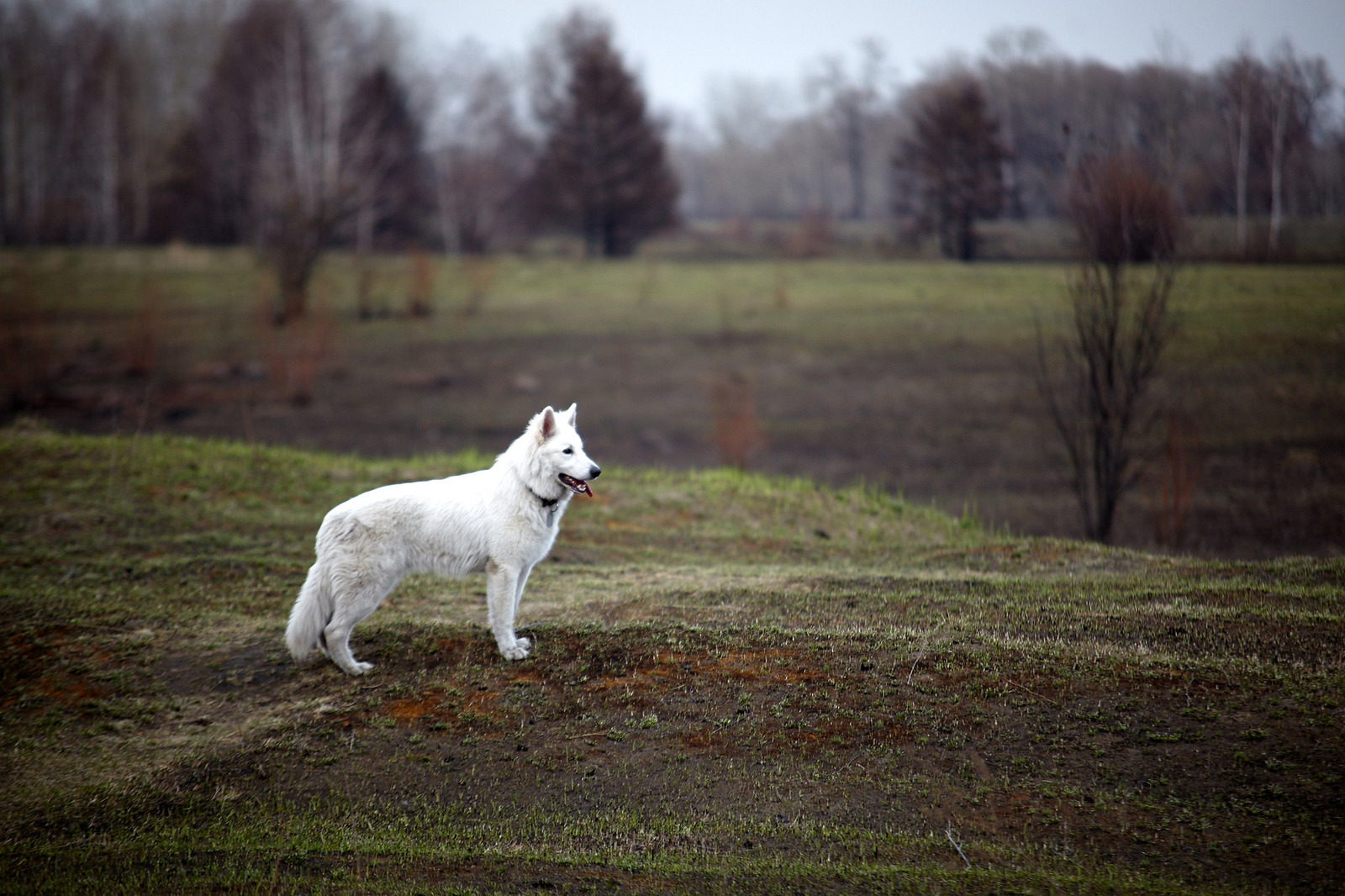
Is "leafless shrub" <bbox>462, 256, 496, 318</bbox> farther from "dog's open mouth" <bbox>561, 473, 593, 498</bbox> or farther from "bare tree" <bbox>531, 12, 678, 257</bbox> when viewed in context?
"dog's open mouth" <bbox>561, 473, 593, 498</bbox>

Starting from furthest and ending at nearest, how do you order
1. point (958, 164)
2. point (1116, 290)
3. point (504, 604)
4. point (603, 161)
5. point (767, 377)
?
point (603, 161), point (958, 164), point (767, 377), point (1116, 290), point (504, 604)

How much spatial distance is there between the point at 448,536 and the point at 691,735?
2.17 m

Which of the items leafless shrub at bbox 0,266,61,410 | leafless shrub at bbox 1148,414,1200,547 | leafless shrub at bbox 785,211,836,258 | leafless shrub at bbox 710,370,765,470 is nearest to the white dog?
leafless shrub at bbox 1148,414,1200,547

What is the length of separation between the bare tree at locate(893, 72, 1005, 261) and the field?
1.65 metres

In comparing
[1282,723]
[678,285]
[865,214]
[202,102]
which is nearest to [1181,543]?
[1282,723]

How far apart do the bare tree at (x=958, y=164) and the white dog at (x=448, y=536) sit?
885 inches

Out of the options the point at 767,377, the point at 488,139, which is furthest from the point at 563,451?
the point at 488,139

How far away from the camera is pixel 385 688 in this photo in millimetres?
6473

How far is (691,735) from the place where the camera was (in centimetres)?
593

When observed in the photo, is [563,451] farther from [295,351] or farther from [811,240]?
[811,240]

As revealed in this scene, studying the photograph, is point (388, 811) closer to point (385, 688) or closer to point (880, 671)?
point (385, 688)

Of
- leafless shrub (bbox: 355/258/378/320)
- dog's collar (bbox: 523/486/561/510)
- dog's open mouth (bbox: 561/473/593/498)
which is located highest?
leafless shrub (bbox: 355/258/378/320)

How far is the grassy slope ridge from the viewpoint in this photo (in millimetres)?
4840

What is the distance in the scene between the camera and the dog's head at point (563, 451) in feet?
21.1
